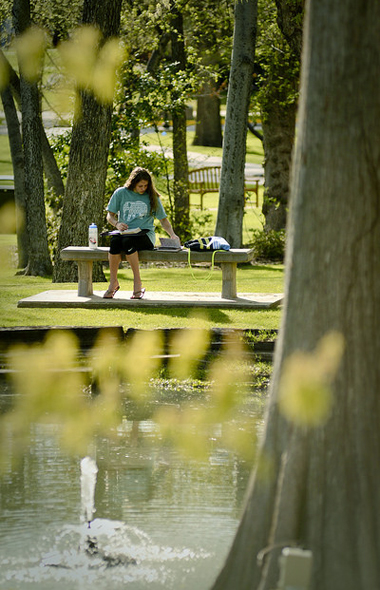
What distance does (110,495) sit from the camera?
5.71 m

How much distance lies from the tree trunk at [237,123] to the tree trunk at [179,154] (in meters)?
2.38

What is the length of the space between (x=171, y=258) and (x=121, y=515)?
5505 mm

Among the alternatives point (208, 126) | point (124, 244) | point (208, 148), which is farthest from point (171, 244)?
point (208, 126)

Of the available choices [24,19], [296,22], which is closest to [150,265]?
[24,19]

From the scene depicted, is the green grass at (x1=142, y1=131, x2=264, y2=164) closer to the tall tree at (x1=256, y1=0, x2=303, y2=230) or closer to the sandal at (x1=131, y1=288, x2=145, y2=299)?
the tall tree at (x1=256, y1=0, x2=303, y2=230)

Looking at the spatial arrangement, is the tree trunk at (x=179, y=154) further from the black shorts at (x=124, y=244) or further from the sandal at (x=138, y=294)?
the black shorts at (x=124, y=244)

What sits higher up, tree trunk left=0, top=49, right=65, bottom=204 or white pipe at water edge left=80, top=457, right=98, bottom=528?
tree trunk left=0, top=49, right=65, bottom=204

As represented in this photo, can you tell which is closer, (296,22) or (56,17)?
(296,22)

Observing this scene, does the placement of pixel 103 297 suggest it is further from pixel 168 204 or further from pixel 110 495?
pixel 168 204

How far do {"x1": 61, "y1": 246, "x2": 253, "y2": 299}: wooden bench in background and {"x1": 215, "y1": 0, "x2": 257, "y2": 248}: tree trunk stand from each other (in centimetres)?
560

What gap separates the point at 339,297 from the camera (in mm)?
3787

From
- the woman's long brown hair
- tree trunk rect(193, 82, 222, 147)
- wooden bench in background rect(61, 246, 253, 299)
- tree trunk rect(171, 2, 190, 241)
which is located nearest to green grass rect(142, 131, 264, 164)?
tree trunk rect(193, 82, 222, 147)

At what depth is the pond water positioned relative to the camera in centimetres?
462

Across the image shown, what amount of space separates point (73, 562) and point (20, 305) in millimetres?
6260
